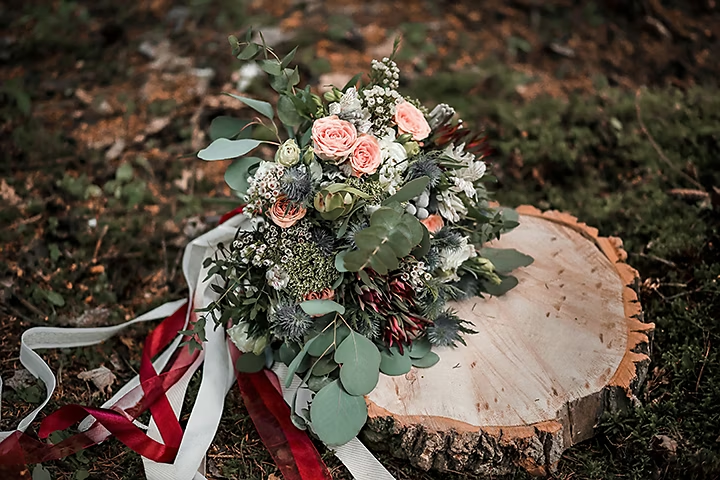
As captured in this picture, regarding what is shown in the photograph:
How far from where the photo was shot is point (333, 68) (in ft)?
12.9

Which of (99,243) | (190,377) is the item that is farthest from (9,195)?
(190,377)

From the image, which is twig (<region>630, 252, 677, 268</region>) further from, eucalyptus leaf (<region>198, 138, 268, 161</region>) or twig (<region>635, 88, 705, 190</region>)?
eucalyptus leaf (<region>198, 138, 268, 161</region>)

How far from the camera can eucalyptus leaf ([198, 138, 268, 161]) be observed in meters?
1.88

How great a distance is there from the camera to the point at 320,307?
5.86 feet

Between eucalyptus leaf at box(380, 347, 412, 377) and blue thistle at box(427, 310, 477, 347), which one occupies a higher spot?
blue thistle at box(427, 310, 477, 347)

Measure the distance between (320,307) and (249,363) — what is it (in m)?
0.46

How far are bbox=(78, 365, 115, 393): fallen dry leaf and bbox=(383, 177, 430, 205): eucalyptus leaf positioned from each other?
4.02 ft

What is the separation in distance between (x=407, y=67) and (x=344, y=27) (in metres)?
0.57

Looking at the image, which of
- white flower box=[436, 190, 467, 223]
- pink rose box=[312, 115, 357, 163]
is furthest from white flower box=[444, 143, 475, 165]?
pink rose box=[312, 115, 357, 163]

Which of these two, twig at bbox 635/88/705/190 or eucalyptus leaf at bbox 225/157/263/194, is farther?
twig at bbox 635/88/705/190

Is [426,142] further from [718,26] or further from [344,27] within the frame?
[718,26]

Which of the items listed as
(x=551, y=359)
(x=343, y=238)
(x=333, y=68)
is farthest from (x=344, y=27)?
(x=551, y=359)

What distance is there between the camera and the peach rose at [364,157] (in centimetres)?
181

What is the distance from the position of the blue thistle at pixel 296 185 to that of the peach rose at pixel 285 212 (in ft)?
0.07
